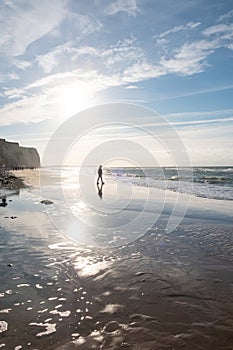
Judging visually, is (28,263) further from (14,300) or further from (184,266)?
(184,266)

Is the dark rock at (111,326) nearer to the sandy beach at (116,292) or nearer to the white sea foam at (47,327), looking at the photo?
the sandy beach at (116,292)

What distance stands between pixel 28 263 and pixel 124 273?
112 inches

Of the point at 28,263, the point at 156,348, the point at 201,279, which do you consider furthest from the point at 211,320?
the point at 28,263

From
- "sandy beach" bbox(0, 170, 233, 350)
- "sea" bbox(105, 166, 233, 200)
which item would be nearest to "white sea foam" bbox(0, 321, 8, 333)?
"sandy beach" bbox(0, 170, 233, 350)

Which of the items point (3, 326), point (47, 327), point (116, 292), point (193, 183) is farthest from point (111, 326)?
point (193, 183)

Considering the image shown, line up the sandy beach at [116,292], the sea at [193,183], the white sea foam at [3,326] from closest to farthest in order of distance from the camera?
the sandy beach at [116,292], the white sea foam at [3,326], the sea at [193,183]

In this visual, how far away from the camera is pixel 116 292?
6.56 m

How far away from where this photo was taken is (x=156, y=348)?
15.0 feet

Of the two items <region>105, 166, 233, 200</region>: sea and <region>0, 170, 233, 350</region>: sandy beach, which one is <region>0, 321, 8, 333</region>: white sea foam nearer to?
<region>0, 170, 233, 350</region>: sandy beach

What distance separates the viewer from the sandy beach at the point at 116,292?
4844 millimetres

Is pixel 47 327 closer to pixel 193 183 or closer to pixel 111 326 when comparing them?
pixel 111 326

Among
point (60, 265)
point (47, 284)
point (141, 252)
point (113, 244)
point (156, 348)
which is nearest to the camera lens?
point (156, 348)

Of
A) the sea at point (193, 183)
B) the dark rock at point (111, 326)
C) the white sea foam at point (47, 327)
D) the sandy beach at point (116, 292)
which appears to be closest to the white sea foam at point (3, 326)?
the sandy beach at point (116, 292)

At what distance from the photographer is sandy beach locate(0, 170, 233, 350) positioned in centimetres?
484
